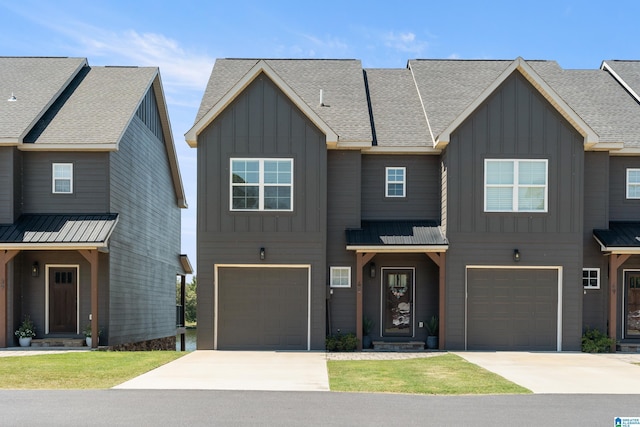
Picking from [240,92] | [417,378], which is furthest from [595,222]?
[240,92]

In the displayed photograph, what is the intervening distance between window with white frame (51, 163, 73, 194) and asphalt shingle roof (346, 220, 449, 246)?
874 cm

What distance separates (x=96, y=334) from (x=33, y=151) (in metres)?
6.02

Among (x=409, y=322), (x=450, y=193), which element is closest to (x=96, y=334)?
(x=409, y=322)

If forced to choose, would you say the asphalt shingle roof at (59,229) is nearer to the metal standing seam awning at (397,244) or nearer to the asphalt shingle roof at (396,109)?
the metal standing seam awning at (397,244)

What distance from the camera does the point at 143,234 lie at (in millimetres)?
25781

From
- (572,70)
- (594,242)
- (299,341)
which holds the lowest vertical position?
(299,341)

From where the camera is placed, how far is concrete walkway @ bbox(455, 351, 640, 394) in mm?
12695

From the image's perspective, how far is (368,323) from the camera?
19891 millimetres

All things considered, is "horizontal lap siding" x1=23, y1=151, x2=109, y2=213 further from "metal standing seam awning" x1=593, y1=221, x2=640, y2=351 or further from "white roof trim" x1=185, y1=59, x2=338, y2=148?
"metal standing seam awning" x1=593, y1=221, x2=640, y2=351

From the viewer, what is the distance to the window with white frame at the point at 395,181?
20.6 meters

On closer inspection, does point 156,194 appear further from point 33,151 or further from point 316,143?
point 316,143

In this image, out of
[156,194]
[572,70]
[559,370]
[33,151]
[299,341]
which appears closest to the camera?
[559,370]

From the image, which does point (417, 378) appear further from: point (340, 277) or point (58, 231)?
point (58, 231)

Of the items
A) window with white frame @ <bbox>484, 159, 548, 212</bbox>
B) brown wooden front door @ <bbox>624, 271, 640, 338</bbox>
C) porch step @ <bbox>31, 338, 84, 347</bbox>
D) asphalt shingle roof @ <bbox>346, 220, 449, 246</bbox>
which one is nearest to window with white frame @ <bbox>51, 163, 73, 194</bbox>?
porch step @ <bbox>31, 338, 84, 347</bbox>
